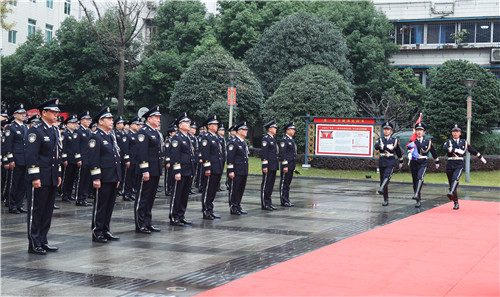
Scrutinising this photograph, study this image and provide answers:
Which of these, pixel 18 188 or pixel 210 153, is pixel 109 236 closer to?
pixel 210 153

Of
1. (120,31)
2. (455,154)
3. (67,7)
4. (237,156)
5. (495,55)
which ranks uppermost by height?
(67,7)

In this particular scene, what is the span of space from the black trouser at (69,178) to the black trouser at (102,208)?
6320 mm

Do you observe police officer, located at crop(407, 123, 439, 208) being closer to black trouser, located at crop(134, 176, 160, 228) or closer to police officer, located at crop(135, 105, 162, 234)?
police officer, located at crop(135, 105, 162, 234)

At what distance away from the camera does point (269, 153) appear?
14805 millimetres

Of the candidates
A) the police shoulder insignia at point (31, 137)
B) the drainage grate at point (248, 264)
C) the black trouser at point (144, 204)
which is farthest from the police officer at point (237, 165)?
the police shoulder insignia at point (31, 137)

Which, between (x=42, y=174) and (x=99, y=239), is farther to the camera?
(x=99, y=239)

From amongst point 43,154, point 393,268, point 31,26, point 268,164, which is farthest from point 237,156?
point 31,26

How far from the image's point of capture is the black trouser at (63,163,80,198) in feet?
51.7

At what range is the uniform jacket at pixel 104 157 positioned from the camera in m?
9.59

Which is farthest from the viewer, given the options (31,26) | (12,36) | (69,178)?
(31,26)

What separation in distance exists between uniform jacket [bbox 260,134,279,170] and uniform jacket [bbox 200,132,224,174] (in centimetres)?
197

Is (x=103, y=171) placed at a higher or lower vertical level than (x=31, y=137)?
lower

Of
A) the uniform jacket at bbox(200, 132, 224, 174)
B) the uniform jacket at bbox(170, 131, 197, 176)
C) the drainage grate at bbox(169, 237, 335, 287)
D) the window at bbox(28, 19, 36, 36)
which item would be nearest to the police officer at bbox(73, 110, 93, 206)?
the uniform jacket at bbox(200, 132, 224, 174)

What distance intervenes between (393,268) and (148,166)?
4.75 m
